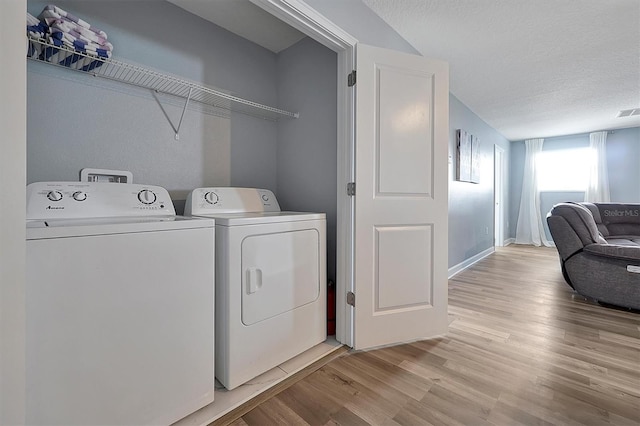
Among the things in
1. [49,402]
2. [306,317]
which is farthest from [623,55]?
[49,402]

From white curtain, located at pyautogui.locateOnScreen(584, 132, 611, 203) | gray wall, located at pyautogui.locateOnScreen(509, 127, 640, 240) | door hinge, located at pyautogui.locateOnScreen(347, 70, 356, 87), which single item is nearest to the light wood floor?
door hinge, located at pyautogui.locateOnScreen(347, 70, 356, 87)

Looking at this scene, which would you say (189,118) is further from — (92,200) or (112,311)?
(112,311)

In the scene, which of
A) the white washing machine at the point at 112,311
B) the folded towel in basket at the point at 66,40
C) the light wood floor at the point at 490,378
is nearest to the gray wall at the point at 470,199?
the light wood floor at the point at 490,378

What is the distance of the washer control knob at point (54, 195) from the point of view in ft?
3.76

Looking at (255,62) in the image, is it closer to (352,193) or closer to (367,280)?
(352,193)

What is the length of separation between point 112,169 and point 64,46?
58 cm

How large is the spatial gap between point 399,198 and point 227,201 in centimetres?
112

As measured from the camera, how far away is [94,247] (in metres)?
0.94

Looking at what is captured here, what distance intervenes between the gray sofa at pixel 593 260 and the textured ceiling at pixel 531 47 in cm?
141

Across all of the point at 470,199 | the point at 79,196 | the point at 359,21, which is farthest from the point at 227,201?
the point at 470,199

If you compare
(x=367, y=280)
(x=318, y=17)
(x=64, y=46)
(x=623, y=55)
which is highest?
(x=623, y=55)

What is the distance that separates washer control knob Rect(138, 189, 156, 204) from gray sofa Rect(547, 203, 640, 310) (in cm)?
348

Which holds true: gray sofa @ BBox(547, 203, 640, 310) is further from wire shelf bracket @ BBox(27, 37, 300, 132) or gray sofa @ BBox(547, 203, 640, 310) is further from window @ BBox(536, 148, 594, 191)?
window @ BBox(536, 148, 594, 191)

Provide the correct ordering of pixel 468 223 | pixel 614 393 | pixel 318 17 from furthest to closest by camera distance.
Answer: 1. pixel 468 223
2. pixel 318 17
3. pixel 614 393
